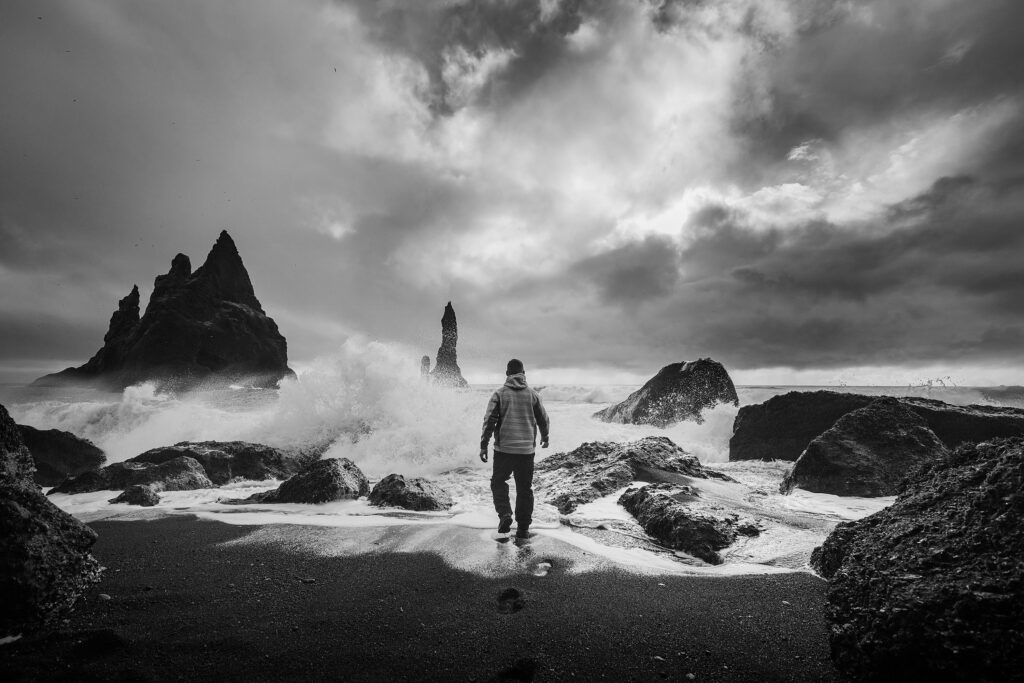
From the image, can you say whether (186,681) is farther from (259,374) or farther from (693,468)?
(259,374)

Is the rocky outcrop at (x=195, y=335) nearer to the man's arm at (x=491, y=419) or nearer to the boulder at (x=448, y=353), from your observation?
the boulder at (x=448, y=353)

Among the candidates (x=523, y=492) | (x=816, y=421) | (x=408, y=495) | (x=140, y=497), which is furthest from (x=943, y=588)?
(x=816, y=421)

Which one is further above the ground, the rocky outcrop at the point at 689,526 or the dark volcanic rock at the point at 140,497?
the dark volcanic rock at the point at 140,497

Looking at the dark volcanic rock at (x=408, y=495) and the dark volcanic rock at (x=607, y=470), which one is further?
the dark volcanic rock at (x=607, y=470)

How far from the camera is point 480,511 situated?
21.6 ft

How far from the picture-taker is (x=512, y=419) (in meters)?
5.74

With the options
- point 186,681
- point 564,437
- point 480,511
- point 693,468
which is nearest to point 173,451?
point 480,511

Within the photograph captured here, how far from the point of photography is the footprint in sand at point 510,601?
3.16 meters

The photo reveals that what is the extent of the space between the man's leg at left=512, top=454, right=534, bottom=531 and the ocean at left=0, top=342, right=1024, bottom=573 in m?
0.42

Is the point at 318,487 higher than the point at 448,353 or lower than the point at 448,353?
lower

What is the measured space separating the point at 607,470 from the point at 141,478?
8.90 m

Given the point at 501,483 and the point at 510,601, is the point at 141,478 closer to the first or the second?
the point at 501,483

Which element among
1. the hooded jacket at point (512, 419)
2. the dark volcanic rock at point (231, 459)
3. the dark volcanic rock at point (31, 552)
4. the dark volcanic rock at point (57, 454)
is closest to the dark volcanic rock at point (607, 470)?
the hooded jacket at point (512, 419)

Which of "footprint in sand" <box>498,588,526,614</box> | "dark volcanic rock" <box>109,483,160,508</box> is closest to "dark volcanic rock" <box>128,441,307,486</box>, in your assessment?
"dark volcanic rock" <box>109,483,160,508</box>
